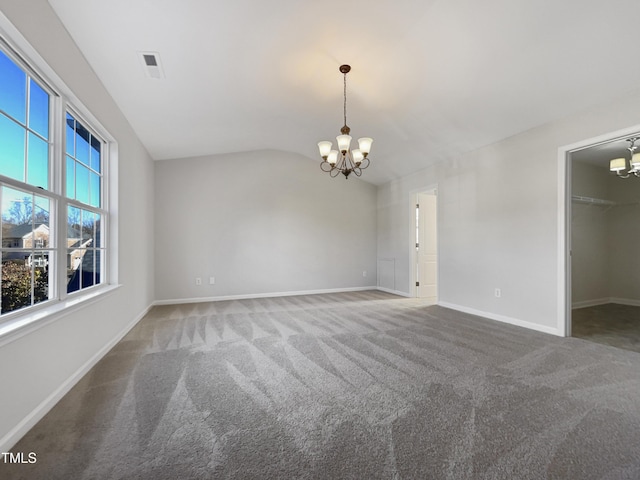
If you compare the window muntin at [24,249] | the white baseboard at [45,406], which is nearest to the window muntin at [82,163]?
the window muntin at [24,249]

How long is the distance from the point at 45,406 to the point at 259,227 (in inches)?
176

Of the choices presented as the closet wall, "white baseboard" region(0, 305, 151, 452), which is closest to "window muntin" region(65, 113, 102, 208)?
"white baseboard" region(0, 305, 151, 452)

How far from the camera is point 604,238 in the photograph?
213 inches

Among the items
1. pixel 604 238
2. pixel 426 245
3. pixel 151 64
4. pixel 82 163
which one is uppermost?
pixel 151 64

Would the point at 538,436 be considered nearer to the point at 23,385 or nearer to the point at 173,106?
the point at 23,385

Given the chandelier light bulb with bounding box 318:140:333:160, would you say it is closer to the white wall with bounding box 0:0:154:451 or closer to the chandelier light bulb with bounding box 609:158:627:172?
the white wall with bounding box 0:0:154:451

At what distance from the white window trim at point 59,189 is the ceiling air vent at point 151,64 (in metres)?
0.67

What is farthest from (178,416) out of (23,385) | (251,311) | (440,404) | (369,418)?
(251,311)

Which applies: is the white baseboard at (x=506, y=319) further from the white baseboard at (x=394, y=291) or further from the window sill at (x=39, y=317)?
the window sill at (x=39, y=317)

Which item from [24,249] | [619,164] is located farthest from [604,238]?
[24,249]

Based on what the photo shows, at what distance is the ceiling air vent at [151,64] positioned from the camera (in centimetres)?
266

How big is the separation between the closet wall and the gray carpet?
2664 mm

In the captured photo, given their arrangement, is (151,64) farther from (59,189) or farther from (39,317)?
(39,317)

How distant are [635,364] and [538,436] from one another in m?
1.87
